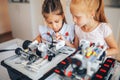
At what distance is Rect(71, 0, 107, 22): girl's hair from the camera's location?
104 centimetres

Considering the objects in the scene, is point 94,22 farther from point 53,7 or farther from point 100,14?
point 53,7

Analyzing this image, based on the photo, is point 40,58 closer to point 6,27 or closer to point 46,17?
point 46,17

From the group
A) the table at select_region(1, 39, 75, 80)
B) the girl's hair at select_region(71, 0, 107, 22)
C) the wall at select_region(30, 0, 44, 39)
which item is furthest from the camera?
the wall at select_region(30, 0, 44, 39)

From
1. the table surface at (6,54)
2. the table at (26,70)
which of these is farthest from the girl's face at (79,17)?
the table surface at (6,54)

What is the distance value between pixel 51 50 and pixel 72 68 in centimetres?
28

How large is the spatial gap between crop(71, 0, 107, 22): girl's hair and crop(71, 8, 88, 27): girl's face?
0.05 m

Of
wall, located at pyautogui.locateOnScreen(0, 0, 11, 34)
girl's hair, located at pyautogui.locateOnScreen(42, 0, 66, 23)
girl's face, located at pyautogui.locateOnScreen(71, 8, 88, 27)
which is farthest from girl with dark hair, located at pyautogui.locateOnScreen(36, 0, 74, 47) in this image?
wall, located at pyautogui.locateOnScreen(0, 0, 11, 34)

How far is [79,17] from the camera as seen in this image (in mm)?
1102

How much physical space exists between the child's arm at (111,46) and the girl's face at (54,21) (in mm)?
445

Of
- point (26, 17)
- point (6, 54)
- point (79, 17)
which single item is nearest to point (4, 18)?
point (26, 17)

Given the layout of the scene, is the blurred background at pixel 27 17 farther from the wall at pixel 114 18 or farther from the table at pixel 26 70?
the table at pixel 26 70

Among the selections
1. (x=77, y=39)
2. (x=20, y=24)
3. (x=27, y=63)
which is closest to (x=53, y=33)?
(x=77, y=39)

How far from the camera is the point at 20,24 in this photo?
239cm

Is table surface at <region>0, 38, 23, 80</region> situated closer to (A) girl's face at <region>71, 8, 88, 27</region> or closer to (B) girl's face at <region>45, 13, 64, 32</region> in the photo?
(B) girl's face at <region>45, 13, 64, 32</region>
